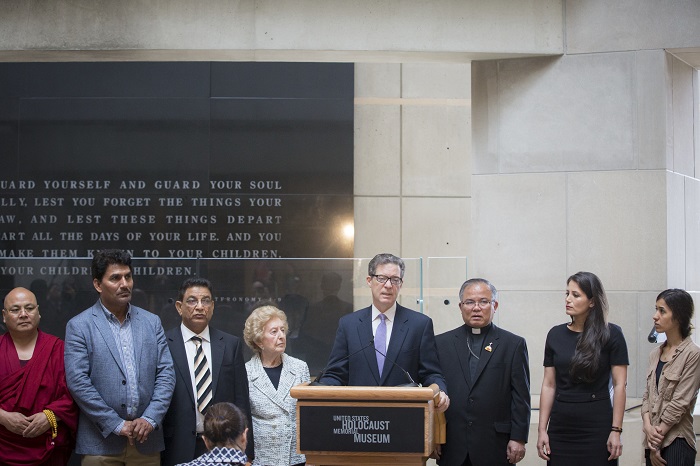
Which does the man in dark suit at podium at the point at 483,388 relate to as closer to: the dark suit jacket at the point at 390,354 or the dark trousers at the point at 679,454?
the dark suit jacket at the point at 390,354

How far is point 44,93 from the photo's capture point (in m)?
9.31

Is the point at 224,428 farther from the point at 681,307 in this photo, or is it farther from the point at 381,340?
the point at 681,307

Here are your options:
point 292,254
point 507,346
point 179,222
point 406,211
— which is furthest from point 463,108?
point 507,346

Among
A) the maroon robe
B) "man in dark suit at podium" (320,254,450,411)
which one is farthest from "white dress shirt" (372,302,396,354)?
the maroon robe

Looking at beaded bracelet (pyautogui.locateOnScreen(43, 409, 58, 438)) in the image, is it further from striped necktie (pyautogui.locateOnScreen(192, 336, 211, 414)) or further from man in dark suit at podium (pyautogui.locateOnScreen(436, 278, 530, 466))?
man in dark suit at podium (pyautogui.locateOnScreen(436, 278, 530, 466))

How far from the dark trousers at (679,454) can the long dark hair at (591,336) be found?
0.58m

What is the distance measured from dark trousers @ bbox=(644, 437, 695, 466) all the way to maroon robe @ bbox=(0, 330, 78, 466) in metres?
3.03

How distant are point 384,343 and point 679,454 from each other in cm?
164

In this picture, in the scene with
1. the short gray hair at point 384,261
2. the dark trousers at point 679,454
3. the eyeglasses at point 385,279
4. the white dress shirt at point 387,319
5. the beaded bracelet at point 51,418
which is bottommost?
the dark trousers at point 679,454

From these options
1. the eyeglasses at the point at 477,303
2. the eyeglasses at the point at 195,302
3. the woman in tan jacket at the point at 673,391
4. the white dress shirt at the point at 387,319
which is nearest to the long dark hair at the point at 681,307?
the woman in tan jacket at the point at 673,391

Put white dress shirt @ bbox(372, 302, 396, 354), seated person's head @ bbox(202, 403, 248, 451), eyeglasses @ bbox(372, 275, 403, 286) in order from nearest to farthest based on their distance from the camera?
seated person's head @ bbox(202, 403, 248, 451) < eyeglasses @ bbox(372, 275, 403, 286) < white dress shirt @ bbox(372, 302, 396, 354)

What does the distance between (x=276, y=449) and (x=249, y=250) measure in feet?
14.5

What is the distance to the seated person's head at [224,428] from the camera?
3.52m

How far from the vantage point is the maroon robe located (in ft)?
15.1
